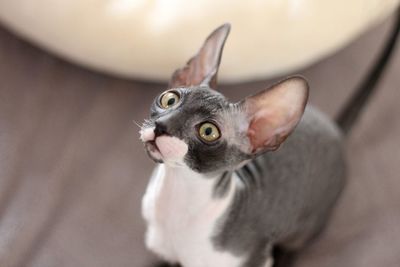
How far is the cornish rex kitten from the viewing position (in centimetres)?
70

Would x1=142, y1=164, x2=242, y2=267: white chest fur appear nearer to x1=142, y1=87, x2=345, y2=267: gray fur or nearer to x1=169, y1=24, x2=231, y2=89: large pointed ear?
x1=142, y1=87, x2=345, y2=267: gray fur

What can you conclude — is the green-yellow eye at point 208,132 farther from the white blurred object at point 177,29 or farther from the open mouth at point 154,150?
the white blurred object at point 177,29

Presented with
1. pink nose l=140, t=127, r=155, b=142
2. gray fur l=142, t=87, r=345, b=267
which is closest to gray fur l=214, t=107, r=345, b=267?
gray fur l=142, t=87, r=345, b=267

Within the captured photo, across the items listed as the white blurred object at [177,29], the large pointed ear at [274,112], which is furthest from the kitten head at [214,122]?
the white blurred object at [177,29]

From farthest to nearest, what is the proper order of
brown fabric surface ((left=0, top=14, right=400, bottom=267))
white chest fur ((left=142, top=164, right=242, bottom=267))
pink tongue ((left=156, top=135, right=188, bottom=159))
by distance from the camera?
brown fabric surface ((left=0, top=14, right=400, bottom=267)) < white chest fur ((left=142, top=164, right=242, bottom=267)) < pink tongue ((left=156, top=135, right=188, bottom=159))

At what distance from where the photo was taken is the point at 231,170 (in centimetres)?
80

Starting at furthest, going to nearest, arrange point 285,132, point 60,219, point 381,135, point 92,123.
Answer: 1. point 381,135
2. point 92,123
3. point 60,219
4. point 285,132

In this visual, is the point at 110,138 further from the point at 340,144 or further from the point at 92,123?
the point at 340,144

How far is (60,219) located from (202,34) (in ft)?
1.30

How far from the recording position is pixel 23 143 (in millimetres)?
1062

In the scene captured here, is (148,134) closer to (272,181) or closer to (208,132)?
(208,132)

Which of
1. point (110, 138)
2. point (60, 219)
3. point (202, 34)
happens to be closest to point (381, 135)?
point (202, 34)

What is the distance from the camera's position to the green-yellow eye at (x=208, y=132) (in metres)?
0.70

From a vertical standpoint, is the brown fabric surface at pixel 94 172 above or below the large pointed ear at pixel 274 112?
above
